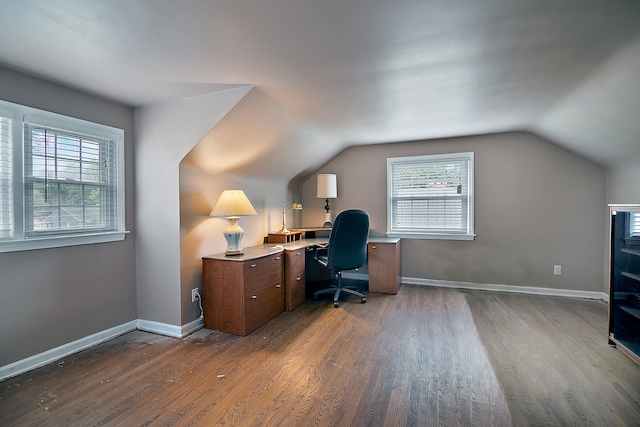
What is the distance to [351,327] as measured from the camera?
287 cm

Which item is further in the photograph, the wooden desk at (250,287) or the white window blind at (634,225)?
the wooden desk at (250,287)

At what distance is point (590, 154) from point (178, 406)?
15.3 feet

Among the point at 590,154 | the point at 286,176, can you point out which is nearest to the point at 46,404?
the point at 286,176

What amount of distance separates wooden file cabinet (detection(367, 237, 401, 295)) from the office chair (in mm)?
420

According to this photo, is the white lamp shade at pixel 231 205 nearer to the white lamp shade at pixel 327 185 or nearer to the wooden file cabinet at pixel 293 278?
the wooden file cabinet at pixel 293 278

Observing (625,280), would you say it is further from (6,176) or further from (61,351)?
(6,176)

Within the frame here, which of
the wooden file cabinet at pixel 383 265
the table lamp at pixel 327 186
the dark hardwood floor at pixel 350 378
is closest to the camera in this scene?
the dark hardwood floor at pixel 350 378

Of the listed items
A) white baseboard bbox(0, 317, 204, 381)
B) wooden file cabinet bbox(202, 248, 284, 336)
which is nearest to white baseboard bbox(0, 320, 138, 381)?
white baseboard bbox(0, 317, 204, 381)

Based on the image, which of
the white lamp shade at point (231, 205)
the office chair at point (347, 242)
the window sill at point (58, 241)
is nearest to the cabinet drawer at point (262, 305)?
the office chair at point (347, 242)

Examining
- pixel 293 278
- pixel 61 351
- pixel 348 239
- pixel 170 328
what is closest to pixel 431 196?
pixel 348 239

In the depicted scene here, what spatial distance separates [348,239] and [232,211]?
53.7 inches

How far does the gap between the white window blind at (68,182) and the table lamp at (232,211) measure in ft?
3.10

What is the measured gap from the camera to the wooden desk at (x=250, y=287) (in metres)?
2.66

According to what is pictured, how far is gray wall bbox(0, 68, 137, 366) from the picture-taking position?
2039 millimetres
